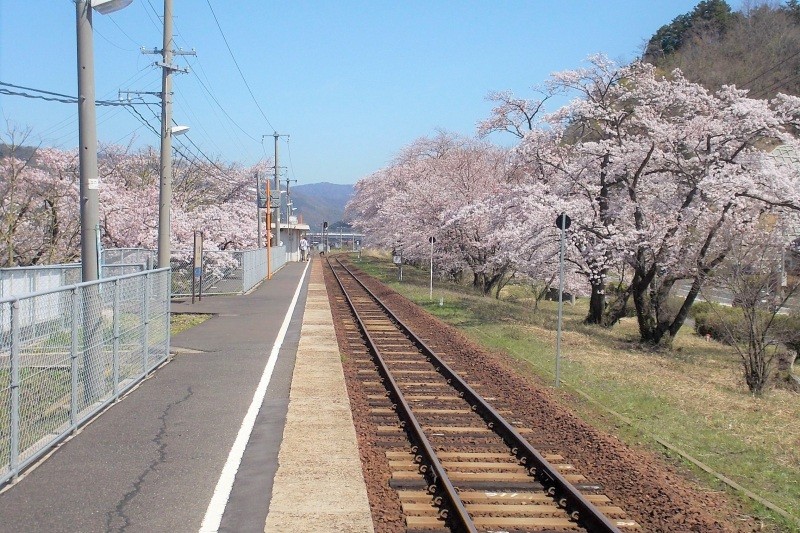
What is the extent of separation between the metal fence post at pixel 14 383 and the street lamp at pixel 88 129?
459 cm

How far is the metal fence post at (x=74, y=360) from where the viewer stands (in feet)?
27.2

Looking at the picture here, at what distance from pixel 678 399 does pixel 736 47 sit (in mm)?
52262

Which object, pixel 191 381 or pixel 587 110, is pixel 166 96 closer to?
pixel 191 381

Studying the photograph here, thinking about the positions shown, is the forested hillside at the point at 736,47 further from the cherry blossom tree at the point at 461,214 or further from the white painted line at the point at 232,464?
the white painted line at the point at 232,464

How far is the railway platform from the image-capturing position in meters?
6.09

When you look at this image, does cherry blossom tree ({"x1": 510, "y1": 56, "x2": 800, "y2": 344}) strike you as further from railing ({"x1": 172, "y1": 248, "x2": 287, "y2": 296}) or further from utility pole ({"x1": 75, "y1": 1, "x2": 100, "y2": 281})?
utility pole ({"x1": 75, "y1": 1, "x2": 100, "y2": 281})

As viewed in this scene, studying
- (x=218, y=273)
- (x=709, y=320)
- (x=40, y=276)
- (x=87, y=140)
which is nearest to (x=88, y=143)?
(x=87, y=140)

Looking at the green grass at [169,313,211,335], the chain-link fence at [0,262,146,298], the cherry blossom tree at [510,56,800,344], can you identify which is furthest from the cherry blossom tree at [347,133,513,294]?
the chain-link fence at [0,262,146,298]

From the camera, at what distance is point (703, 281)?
20.1 metres

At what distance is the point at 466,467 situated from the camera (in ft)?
26.1

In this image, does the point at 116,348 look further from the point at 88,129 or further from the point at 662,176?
the point at 662,176

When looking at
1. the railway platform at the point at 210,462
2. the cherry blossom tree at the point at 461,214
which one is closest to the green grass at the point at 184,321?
the railway platform at the point at 210,462

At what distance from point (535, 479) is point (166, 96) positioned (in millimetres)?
15628

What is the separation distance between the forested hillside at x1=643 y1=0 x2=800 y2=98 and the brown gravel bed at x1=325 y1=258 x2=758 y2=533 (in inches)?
1568
